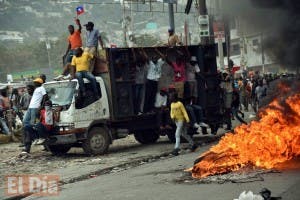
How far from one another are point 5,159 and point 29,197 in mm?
5322

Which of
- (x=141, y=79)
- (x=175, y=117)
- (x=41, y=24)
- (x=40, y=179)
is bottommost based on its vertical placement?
(x=40, y=179)

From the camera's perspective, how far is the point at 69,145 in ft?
45.0

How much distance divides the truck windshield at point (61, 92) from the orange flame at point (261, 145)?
510 cm

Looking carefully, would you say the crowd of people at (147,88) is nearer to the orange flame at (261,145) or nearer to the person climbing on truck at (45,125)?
the person climbing on truck at (45,125)

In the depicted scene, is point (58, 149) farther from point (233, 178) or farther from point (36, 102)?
point (233, 178)

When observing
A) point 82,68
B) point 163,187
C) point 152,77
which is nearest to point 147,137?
point 152,77

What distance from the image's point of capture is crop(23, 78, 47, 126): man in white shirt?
532 inches

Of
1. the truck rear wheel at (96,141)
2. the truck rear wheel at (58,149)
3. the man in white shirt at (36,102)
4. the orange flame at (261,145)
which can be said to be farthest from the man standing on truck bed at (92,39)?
the orange flame at (261,145)

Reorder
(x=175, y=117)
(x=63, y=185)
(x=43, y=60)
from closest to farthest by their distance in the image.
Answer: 1. (x=63, y=185)
2. (x=175, y=117)
3. (x=43, y=60)

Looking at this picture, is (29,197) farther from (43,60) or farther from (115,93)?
(43,60)

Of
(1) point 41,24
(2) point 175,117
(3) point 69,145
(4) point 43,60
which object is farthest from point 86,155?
(1) point 41,24

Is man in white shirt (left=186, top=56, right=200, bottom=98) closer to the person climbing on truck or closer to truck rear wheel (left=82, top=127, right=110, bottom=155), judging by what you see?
truck rear wheel (left=82, top=127, right=110, bottom=155)

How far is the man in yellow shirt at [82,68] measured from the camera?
1351 centimetres

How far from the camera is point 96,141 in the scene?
1358 centimetres
